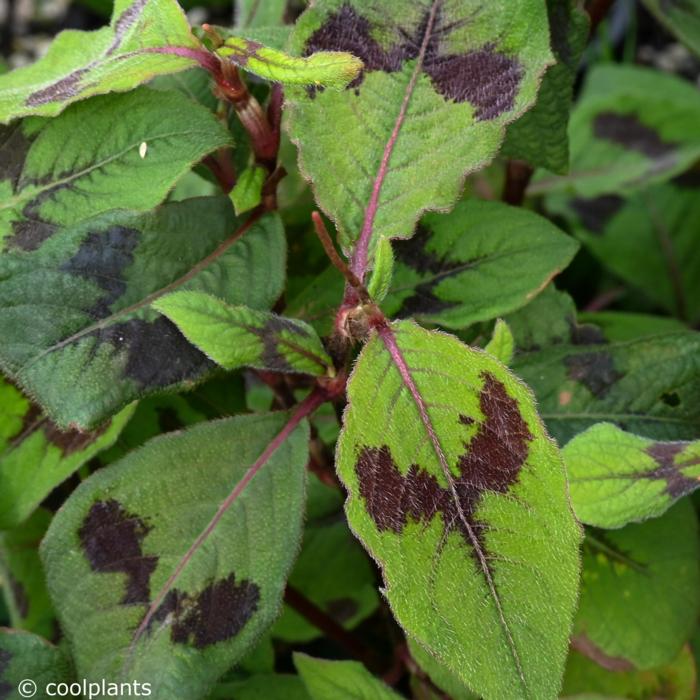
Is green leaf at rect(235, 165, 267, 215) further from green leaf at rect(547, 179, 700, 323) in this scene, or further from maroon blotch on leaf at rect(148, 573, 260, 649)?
green leaf at rect(547, 179, 700, 323)

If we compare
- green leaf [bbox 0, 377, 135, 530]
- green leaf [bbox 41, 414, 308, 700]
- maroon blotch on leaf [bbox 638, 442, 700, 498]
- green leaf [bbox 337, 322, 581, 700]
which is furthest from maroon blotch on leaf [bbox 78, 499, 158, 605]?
maroon blotch on leaf [bbox 638, 442, 700, 498]

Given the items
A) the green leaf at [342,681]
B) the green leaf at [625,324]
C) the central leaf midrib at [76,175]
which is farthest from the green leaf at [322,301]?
the green leaf at [625,324]

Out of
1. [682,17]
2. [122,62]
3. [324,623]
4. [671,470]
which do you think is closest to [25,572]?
[324,623]

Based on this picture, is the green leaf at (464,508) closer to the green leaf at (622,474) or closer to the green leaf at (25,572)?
the green leaf at (622,474)

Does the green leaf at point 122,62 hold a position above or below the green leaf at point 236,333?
above

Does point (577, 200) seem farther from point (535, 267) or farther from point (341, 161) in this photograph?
point (341, 161)

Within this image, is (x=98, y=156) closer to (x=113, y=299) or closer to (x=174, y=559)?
(x=113, y=299)

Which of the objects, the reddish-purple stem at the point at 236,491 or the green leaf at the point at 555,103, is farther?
the green leaf at the point at 555,103
